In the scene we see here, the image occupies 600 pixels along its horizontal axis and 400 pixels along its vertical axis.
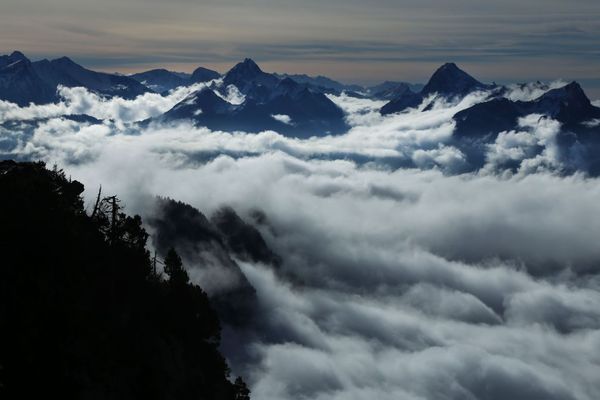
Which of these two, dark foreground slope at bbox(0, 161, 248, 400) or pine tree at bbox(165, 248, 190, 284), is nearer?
dark foreground slope at bbox(0, 161, 248, 400)

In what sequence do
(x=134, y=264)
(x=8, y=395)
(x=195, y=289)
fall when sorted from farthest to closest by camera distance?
(x=195, y=289)
(x=134, y=264)
(x=8, y=395)

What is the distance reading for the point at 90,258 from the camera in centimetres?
6303

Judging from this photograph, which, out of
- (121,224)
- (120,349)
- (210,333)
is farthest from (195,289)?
(120,349)

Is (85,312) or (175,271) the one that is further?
(175,271)

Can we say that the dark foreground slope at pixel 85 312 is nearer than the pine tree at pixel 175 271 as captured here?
Yes

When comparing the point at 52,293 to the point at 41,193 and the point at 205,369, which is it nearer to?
the point at 41,193

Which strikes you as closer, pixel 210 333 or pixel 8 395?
pixel 8 395

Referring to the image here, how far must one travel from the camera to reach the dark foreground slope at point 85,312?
4831 centimetres

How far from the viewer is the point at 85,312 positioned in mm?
53812

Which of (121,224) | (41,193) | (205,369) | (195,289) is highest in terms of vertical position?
Result: (41,193)

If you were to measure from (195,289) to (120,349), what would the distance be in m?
20.0

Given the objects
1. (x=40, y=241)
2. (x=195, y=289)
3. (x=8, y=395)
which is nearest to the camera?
(x=8, y=395)

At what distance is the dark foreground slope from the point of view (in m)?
48.3

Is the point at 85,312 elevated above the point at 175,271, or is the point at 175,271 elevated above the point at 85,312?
the point at 85,312
